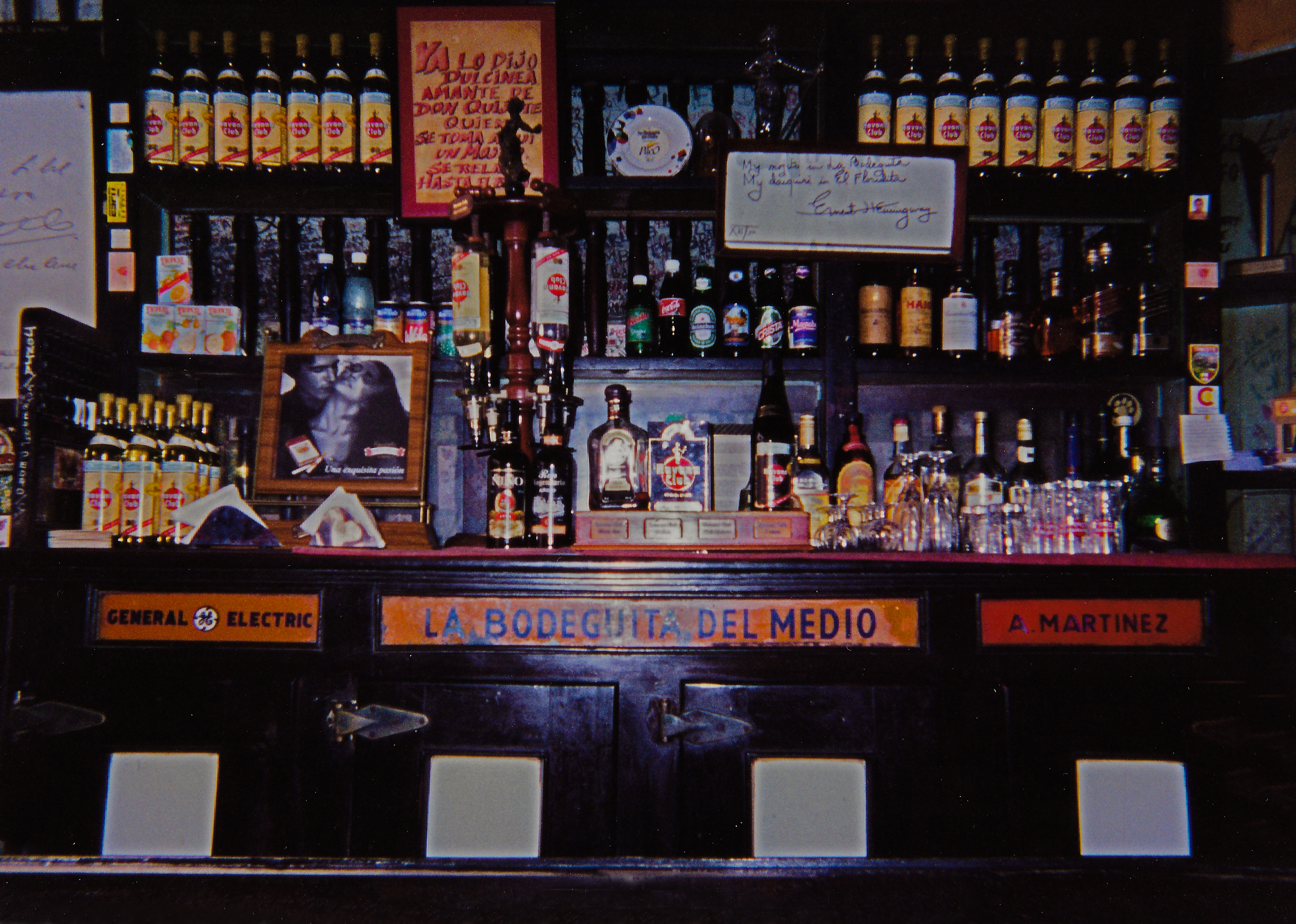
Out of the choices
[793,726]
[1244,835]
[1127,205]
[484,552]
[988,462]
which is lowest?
[1244,835]

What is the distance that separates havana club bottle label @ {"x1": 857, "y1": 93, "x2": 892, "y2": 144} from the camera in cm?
206

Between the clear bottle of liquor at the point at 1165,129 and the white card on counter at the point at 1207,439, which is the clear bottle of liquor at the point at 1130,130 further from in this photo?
the white card on counter at the point at 1207,439

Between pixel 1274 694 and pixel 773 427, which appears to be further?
pixel 773 427

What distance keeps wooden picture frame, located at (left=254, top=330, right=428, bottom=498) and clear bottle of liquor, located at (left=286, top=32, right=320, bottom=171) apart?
0.48 metres

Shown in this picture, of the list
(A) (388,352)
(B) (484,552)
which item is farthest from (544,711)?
(A) (388,352)

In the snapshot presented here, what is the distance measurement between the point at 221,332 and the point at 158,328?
0.52ft

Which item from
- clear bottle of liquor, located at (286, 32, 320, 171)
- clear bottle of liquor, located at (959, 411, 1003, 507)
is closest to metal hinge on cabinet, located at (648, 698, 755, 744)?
clear bottle of liquor, located at (959, 411, 1003, 507)

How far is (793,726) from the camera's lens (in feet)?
5.14

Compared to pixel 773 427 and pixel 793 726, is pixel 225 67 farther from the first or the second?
pixel 793 726

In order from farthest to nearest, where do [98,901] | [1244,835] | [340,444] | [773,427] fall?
[773,427] → [340,444] → [1244,835] → [98,901]

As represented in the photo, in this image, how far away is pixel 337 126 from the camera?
206 centimetres

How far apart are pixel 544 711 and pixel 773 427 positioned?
97cm

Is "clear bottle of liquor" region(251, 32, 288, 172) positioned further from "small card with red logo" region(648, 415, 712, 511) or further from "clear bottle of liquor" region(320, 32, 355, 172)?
"small card with red logo" region(648, 415, 712, 511)
